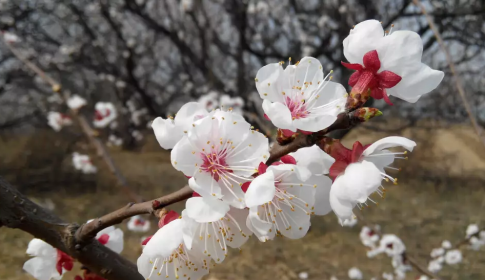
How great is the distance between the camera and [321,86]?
0.44 metres

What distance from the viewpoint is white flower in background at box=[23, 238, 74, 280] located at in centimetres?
53

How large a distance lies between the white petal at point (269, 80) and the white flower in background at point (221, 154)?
0.04m

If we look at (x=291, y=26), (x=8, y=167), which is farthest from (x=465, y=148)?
(x=8, y=167)

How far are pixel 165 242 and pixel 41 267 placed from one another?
0.29m

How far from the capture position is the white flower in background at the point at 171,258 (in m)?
0.37

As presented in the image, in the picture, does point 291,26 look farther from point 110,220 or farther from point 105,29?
point 110,220

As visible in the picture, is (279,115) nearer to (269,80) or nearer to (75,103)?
(269,80)

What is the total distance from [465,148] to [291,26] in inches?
141

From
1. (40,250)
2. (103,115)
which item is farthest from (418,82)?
(103,115)

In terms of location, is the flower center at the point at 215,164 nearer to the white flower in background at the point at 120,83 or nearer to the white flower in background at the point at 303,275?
the white flower in background at the point at 303,275

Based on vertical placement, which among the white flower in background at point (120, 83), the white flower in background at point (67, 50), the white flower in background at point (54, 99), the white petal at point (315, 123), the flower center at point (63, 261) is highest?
the white petal at point (315, 123)

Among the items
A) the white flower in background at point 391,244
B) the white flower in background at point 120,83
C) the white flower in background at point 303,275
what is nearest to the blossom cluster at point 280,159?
the white flower in background at point 391,244

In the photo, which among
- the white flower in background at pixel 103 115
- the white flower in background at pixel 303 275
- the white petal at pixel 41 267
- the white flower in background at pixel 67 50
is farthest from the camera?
the white flower in background at pixel 67 50

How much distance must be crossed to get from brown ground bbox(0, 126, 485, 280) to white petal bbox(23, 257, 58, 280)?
6.03 feet
